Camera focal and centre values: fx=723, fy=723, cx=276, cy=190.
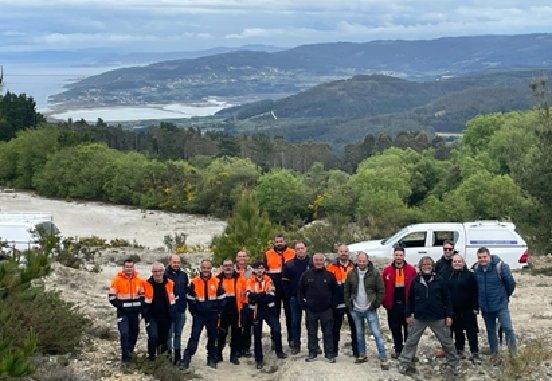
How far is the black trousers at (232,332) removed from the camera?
35.1 ft

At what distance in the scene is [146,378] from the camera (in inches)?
386

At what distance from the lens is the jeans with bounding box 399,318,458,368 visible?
32.1ft

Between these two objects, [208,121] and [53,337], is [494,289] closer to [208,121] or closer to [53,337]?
[53,337]

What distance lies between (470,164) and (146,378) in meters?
37.2

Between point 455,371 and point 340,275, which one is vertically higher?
point 340,275

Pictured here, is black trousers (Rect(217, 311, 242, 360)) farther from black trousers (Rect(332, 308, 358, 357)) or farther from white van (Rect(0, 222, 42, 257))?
white van (Rect(0, 222, 42, 257))

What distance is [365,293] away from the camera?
9.98 metres

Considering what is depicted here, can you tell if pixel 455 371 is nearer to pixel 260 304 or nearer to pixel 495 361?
pixel 495 361

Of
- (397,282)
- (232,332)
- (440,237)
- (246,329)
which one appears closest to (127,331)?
(232,332)

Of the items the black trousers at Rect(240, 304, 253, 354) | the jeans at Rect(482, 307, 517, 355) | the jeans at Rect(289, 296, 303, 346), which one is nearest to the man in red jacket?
the jeans at Rect(482, 307, 517, 355)

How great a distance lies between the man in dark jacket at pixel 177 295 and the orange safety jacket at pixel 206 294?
113mm

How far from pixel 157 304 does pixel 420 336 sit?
3673 mm

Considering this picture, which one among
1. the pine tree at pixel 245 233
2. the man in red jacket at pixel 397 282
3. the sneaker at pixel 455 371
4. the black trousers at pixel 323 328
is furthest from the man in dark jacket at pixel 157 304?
the pine tree at pixel 245 233

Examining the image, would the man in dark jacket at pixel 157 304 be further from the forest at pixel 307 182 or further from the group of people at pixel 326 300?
the forest at pixel 307 182
